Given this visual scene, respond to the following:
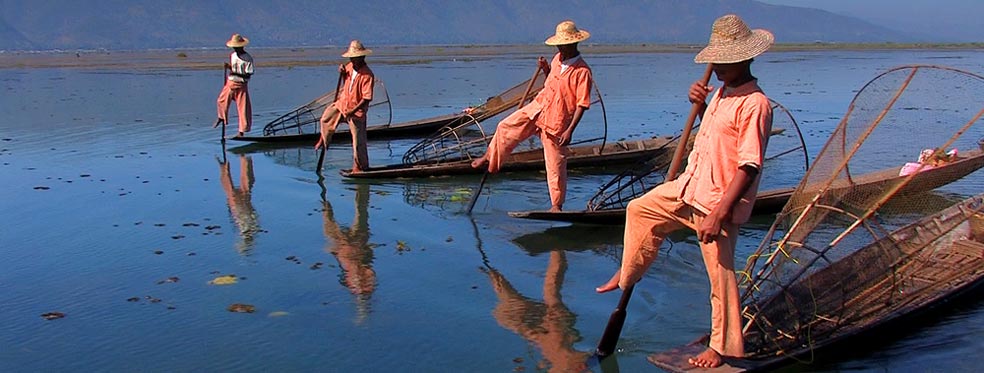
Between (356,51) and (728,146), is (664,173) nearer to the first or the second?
(356,51)

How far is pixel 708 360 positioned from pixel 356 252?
12.1ft

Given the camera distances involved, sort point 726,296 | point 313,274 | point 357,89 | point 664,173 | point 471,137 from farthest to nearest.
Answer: point 471,137, point 357,89, point 664,173, point 313,274, point 726,296

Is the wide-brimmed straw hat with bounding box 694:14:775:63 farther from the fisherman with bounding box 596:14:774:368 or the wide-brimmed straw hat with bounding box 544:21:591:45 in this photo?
the wide-brimmed straw hat with bounding box 544:21:591:45

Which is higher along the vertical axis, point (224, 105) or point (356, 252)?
point (224, 105)

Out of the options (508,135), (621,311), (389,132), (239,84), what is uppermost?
(239,84)

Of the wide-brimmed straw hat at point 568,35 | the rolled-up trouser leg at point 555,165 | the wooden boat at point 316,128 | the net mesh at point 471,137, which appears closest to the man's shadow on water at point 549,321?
the rolled-up trouser leg at point 555,165

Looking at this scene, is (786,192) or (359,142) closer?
(786,192)

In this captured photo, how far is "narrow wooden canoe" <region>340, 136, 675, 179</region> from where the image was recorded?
1069 centimetres

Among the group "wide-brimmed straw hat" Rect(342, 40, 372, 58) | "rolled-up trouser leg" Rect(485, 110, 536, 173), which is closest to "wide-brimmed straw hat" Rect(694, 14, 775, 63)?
"rolled-up trouser leg" Rect(485, 110, 536, 173)

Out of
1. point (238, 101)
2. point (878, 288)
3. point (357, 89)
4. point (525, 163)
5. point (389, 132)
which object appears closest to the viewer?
point (878, 288)

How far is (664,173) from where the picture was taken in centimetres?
891

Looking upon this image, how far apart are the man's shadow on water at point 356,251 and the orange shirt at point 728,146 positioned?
2429 millimetres

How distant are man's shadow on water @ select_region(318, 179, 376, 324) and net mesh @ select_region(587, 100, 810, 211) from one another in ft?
6.60

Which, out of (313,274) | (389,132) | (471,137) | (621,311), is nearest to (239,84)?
(389,132)
